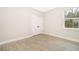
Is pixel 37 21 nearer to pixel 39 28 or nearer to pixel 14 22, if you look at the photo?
pixel 39 28

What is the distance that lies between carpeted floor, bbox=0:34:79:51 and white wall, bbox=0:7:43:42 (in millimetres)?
106

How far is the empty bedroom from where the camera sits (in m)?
1.69

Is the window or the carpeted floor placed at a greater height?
the window

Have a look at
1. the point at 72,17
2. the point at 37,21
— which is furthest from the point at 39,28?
the point at 72,17

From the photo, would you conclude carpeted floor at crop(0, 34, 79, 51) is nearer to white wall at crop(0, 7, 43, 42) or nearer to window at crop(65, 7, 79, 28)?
white wall at crop(0, 7, 43, 42)

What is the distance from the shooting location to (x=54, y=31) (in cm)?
171

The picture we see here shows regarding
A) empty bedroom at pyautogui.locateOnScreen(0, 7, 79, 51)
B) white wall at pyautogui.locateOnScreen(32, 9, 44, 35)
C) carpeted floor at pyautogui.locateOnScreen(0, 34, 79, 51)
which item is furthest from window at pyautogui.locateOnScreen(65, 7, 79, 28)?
white wall at pyautogui.locateOnScreen(32, 9, 44, 35)

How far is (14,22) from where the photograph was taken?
1697 mm

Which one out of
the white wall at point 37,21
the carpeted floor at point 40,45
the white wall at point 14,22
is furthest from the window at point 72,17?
the white wall at point 14,22

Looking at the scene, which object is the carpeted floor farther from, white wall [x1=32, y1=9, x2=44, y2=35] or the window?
the window

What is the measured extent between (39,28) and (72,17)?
20.8 inches

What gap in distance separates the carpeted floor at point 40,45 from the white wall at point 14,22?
106 millimetres
